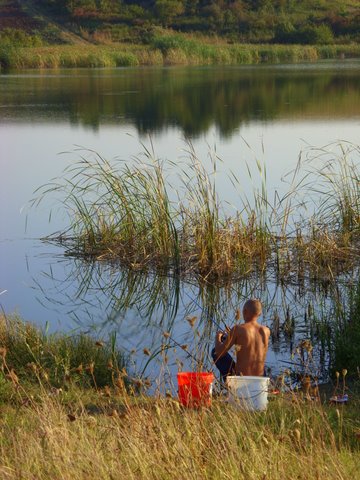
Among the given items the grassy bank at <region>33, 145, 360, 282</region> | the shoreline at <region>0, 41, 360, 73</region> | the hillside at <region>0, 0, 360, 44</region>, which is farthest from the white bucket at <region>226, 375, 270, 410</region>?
the hillside at <region>0, 0, 360, 44</region>

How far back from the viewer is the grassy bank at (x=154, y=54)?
38.7 meters

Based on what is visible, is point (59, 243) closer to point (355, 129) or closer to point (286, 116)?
point (355, 129)

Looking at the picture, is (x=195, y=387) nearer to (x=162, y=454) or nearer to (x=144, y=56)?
(x=162, y=454)

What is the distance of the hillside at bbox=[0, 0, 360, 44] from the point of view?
47.8 meters

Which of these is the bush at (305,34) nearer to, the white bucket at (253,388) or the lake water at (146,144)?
the lake water at (146,144)

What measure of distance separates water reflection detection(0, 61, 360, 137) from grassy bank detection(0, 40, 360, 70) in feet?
20.0

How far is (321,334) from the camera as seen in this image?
631 centimetres

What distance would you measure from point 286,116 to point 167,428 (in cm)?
1668

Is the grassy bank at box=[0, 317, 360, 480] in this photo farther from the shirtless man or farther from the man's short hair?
the man's short hair

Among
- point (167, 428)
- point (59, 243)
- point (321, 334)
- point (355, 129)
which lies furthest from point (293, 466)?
point (355, 129)

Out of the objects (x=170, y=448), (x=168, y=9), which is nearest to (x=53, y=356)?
(x=170, y=448)

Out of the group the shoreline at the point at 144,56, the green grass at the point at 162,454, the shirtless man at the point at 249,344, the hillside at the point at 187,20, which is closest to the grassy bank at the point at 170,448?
the green grass at the point at 162,454

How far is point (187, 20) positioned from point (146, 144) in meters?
35.3

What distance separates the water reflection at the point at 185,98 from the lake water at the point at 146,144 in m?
0.04
